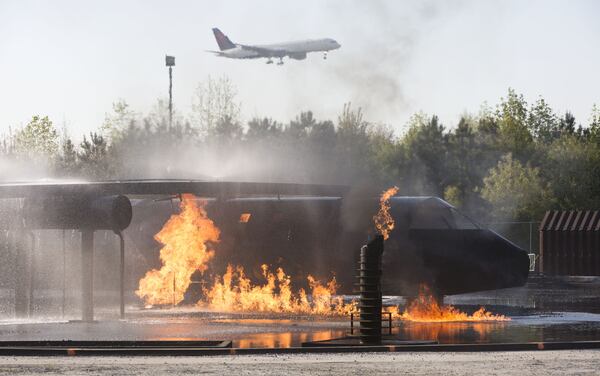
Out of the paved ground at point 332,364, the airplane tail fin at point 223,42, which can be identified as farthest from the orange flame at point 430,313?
the airplane tail fin at point 223,42

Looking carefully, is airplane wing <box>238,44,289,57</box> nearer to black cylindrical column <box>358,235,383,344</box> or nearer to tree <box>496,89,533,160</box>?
tree <box>496,89,533,160</box>

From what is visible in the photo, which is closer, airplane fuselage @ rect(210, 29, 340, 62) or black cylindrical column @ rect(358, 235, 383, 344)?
A: black cylindrical column @ rect(358, 235, 383, 344)

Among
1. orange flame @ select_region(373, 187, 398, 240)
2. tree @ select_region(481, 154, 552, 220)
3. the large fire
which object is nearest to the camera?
orange flame @ select_region(373, 187, 398, 240)

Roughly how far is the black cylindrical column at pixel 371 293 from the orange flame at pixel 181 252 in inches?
421

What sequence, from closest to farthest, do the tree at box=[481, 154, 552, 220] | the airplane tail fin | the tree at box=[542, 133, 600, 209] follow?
the tree at box=[481, 154, 552, 220]
the tree at box=[542, 133, 600, 209]
the airplane tail fin

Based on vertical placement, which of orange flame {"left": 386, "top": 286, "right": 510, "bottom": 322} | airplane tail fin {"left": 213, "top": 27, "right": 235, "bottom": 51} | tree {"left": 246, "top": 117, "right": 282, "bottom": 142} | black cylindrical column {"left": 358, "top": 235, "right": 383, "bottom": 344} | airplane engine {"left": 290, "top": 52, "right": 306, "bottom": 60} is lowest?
orange flame {"left": 386, "top": 286, "right": 510, "bottom": 322}

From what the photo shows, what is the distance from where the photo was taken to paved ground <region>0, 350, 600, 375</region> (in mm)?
20156

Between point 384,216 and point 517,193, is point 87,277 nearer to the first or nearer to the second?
point 384,216

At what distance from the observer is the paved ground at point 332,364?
20.2 m

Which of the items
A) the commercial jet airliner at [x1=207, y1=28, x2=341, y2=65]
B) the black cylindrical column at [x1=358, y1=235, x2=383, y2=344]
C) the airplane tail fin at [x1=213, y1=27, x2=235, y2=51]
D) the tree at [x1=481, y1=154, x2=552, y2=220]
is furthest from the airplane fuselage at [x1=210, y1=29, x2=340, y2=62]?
the black cylindrical column at [x1=358, y1=235, x2=383, y2=344]

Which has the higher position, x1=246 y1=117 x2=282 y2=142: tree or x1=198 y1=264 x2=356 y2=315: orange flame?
x1=246 y1=117 x2=282 y2=142: tree

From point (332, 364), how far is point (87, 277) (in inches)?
508

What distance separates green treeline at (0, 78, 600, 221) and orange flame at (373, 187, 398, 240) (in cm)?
6328

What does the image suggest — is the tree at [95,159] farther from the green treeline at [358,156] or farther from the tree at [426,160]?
the tree at [426,160]
